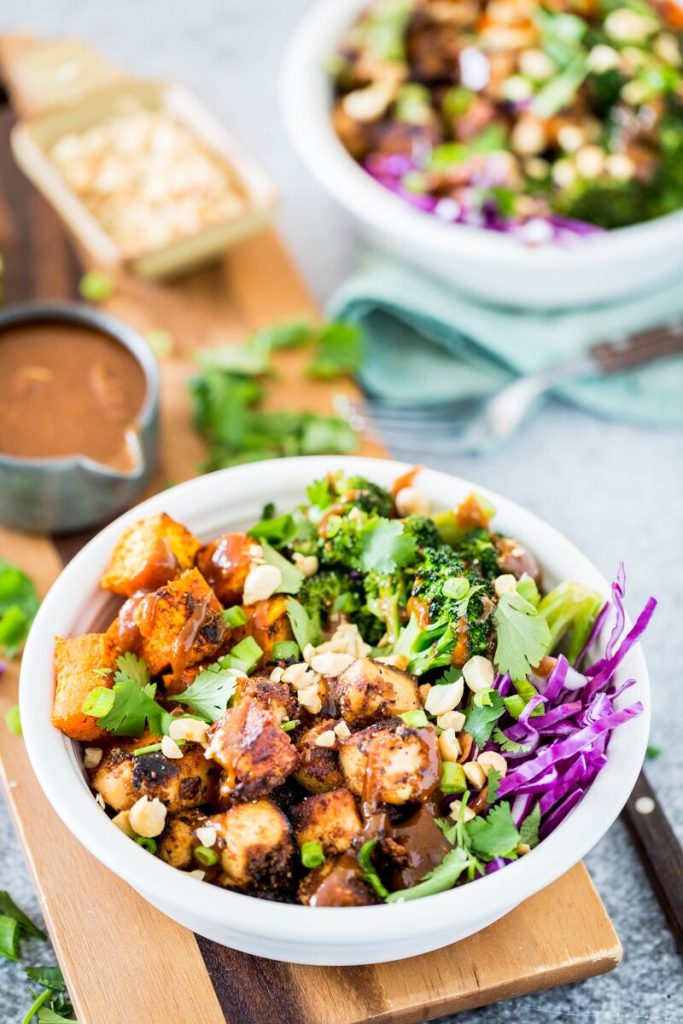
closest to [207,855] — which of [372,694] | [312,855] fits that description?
[312,855]

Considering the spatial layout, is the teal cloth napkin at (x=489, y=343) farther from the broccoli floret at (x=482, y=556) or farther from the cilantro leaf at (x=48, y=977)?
the cilantro leaf at (x=48, y=977)

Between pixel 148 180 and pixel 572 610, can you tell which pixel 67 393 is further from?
pixel 572 610

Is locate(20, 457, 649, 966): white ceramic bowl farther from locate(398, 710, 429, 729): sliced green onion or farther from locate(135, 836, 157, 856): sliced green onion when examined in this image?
locate(398, 710, 429, 729): sliced green onion

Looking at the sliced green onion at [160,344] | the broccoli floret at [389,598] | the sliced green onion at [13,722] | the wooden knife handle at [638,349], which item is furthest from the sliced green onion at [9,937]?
the wooden knife handle at [638,349]

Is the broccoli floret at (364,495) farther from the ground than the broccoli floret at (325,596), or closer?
farther from the ground

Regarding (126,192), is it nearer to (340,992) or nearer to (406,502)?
(406,502)

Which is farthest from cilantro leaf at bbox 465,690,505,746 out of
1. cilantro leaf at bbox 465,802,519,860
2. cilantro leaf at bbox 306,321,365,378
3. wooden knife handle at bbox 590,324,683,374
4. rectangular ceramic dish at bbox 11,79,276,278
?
rectangular ceramic dish at bbox 11,79,276,278
